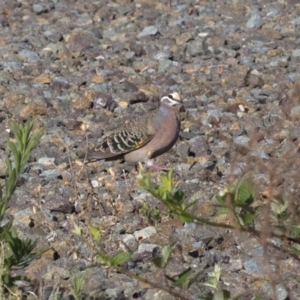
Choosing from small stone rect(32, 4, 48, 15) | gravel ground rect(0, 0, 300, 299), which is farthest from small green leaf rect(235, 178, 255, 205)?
small stone rect(32, 4, 48, 15)

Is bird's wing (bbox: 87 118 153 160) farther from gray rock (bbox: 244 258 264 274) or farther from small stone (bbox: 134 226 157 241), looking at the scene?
gray rock (bbox: 244 258 264 274)

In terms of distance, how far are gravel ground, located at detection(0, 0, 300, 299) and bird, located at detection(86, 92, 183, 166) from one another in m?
0.14

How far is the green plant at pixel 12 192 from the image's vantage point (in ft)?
11.4

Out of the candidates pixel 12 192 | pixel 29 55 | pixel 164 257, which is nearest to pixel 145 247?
pixel 12 192

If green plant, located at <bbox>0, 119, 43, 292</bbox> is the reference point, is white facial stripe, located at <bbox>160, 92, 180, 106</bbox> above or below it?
below

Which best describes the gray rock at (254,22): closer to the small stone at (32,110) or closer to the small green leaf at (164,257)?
the small stone at (32,110)

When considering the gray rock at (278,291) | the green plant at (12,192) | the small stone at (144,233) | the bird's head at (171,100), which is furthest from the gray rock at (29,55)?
the green plant at (12,192)

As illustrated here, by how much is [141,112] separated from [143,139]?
4.31ft

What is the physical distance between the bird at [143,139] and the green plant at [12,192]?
3.05 m

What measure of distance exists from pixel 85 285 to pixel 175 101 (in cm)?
269

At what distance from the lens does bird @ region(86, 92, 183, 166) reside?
6.81 metres

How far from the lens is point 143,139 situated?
691 centimetres

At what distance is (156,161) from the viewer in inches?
282

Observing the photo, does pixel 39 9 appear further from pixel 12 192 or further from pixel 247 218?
pixel 247 218
